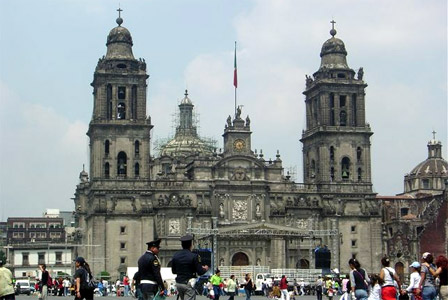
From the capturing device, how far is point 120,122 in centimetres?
8300

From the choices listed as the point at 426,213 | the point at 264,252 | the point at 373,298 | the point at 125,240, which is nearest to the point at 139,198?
the point at 125,240

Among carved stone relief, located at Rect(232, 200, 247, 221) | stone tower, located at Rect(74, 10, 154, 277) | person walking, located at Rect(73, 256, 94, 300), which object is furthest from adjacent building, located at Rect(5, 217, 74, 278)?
person walking, located at Rect(73, 256, 94, 300)

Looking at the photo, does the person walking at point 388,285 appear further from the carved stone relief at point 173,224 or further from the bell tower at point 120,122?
the bell tower at point 120,122

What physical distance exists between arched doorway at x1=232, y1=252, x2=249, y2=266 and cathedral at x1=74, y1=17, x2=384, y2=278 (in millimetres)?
84

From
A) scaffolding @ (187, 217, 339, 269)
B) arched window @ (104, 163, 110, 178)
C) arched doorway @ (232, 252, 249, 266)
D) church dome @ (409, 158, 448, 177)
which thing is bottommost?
arched doorway @ (232, 252, 249, 266)

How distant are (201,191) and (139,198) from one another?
5.35m

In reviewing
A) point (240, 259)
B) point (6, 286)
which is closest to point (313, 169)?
point (240, 259)

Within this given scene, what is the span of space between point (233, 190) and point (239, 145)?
3.90m

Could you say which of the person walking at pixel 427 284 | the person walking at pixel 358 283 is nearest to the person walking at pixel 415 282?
the person walking at pixel 427 284

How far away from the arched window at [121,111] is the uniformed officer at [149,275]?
65.9 metres

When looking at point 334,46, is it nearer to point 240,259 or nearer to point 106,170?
point 240,259

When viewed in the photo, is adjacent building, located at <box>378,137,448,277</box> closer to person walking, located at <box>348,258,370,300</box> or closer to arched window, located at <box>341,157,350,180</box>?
arched window, located at <box>341,157,350,180</box>

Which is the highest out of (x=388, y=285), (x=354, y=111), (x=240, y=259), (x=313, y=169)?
(x=354, y=111)

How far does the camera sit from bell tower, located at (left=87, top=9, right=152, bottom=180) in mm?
82688
